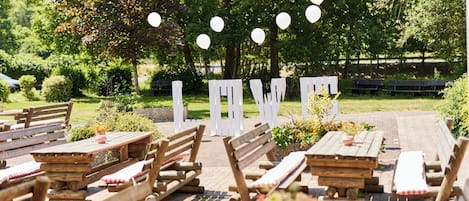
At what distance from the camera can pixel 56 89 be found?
82.3 ft

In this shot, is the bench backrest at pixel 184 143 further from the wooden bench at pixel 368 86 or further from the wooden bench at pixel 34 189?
the wooden bench at pixel 368 86

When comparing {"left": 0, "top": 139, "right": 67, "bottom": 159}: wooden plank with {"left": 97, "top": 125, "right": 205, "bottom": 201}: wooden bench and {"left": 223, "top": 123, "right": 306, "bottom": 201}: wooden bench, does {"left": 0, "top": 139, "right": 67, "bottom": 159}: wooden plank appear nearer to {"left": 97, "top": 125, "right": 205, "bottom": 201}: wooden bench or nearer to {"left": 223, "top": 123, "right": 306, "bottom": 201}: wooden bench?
{"left": 97, "top": 125, "right": 205, "bottom": 201}: wooden bench

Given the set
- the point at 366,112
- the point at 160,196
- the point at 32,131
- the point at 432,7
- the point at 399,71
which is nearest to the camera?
the point at 160,196

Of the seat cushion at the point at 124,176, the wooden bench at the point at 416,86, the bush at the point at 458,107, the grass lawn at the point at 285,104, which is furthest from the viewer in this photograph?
the wooden bench at the point at 416,86

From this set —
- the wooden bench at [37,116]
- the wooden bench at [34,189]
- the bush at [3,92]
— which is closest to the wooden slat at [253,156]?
the wooden bench at [34,189]

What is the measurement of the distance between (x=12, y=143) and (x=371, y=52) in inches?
851

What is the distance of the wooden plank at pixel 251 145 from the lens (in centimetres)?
654

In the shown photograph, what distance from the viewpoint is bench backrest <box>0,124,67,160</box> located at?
25.4ft

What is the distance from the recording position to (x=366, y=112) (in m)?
18.5

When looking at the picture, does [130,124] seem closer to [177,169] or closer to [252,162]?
[177,169]

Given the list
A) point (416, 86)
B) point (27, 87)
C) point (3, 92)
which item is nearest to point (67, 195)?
point (3, 92)

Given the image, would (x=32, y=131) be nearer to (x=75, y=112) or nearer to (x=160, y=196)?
(x=160, y=196)

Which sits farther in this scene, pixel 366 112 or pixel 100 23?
pixel 100 23

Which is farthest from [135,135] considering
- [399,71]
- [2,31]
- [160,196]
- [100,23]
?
[2,31]
